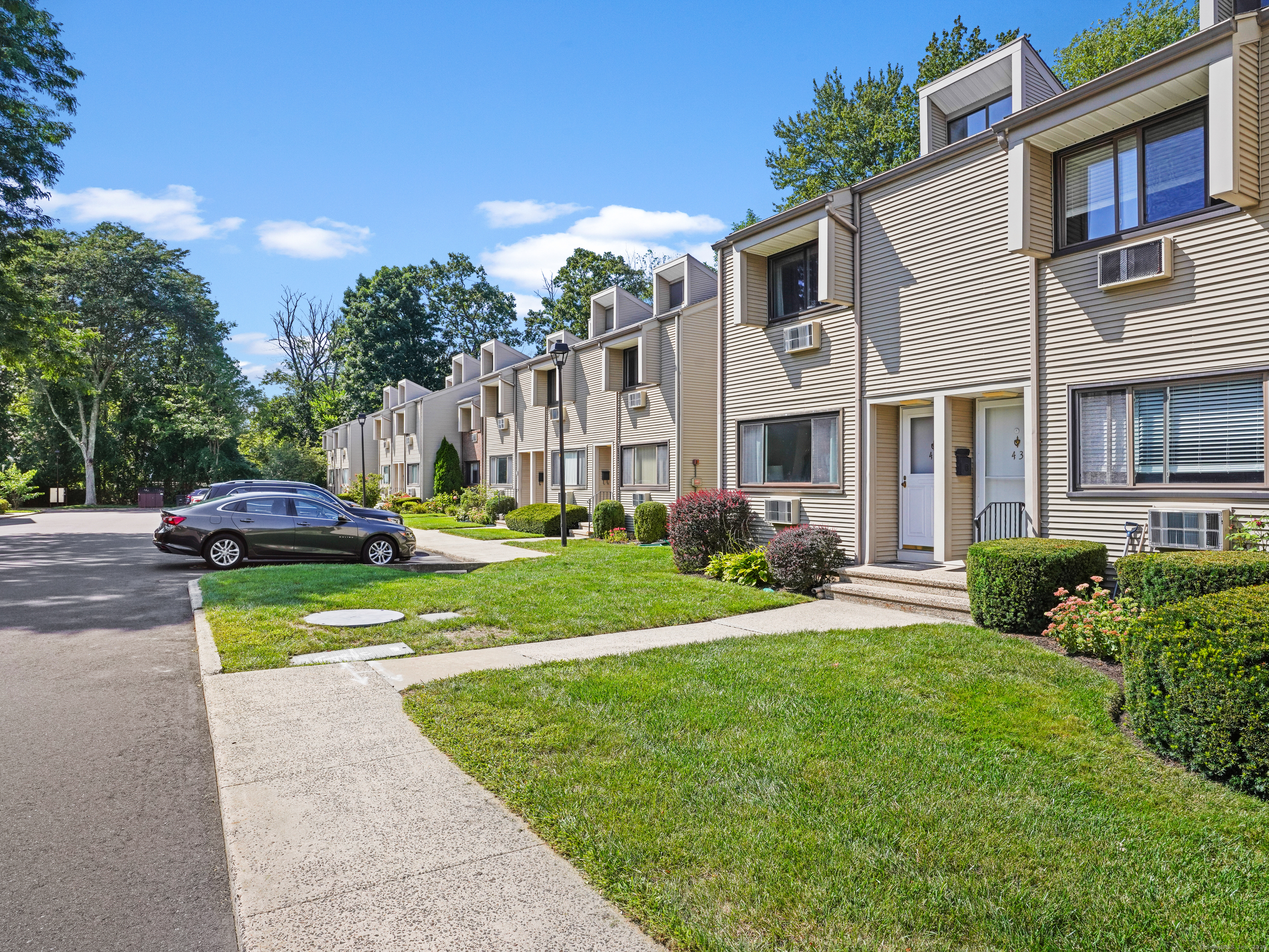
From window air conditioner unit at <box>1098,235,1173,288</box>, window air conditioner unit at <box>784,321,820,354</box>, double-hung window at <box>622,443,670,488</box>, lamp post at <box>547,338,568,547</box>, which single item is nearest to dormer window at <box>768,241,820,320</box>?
window air conditioner unit at <box>784,321,820,354</box>

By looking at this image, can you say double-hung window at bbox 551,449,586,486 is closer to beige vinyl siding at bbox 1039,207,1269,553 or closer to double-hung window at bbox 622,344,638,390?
double-hung window at bbox 622,344,638,390

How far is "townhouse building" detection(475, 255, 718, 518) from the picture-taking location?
1856 cm

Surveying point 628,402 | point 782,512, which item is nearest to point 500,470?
point 628,402

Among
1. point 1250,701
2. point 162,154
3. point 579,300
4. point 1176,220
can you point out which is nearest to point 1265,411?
point 1176,220

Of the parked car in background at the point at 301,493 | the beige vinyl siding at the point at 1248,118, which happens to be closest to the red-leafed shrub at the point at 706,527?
the parked car in background at the point at 301,493

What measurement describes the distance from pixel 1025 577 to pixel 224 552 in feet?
44.4

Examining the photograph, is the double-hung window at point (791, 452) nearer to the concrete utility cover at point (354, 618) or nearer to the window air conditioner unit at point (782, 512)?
the window air conditioner unit at point (782, 512)

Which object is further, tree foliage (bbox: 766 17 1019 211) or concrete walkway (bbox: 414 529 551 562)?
tree foliage (bbox: 766 17 1019 211)

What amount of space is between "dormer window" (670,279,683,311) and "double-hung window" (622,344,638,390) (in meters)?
1.71

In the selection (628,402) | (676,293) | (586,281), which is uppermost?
(586,281)

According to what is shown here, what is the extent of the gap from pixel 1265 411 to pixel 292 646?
32.9ft

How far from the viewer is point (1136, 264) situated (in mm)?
8164

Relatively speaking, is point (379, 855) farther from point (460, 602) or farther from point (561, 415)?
point (561, 415)

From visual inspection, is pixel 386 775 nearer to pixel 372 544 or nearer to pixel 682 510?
pixel 682 510
